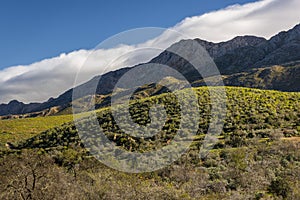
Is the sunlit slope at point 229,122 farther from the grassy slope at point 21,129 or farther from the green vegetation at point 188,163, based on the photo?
the grassy slope at point 21,129

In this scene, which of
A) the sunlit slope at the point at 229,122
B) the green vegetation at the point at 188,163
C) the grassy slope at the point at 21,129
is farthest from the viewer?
the grassy slope at the point at 21,129

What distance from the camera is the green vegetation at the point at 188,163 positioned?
746 inches

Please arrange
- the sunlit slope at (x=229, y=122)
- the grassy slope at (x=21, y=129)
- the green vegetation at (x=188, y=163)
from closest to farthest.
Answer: the green vegetation at (x=188, y=163)
the sunlit slope at (x=229, y=122)
the grassy slope at (x=21, y=129)

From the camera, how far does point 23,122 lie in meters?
78.2

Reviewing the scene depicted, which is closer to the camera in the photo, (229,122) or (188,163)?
(188,163)

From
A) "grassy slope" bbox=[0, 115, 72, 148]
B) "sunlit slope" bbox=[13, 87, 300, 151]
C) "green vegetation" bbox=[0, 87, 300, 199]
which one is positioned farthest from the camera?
"grassy slope" bbox=[0, 115, 72, 148]

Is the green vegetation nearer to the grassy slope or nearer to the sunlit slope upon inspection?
the sunlit slope

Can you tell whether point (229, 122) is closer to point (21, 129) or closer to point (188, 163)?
point (188, 163)

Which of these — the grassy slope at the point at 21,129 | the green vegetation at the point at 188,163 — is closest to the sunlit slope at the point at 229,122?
the green vegetation at the point at 188,163

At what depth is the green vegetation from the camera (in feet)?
62.2

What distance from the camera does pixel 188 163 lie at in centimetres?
2964

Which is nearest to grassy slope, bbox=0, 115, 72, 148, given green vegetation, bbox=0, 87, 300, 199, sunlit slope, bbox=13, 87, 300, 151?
sunlit slope, bbox=13, 87, 300, 151

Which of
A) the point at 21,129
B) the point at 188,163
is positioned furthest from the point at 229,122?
the point at 21,129

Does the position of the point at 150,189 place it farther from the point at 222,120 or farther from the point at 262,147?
the point at 222,120
